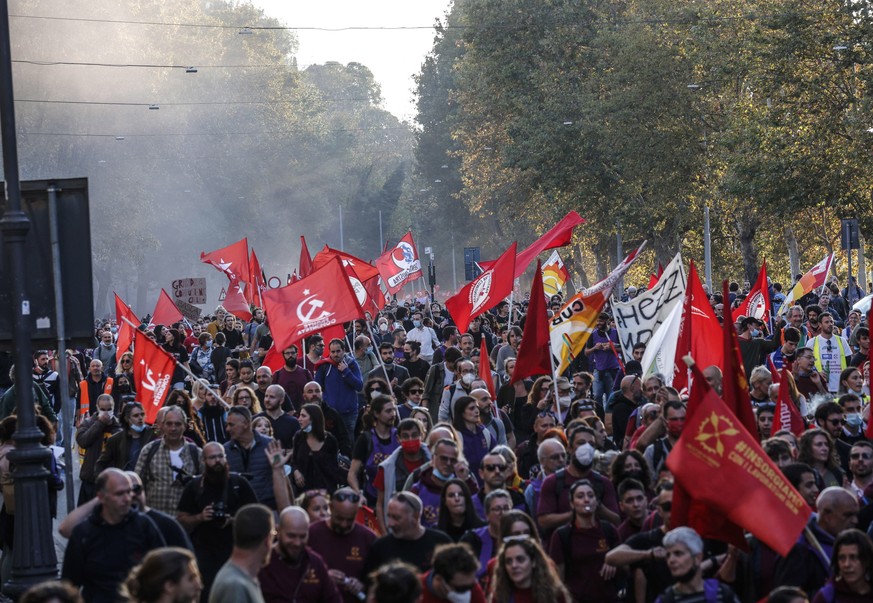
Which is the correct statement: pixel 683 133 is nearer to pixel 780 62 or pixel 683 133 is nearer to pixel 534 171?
pixel 534 171

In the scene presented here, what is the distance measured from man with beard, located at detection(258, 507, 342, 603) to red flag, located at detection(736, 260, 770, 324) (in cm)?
1509

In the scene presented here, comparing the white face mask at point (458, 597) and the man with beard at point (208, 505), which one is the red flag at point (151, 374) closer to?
the man with beard at point (208, 505)

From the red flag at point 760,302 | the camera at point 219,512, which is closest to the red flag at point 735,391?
the camera at point 219,512

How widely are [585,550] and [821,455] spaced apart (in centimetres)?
195

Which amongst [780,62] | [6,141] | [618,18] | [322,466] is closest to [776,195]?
[780,62]

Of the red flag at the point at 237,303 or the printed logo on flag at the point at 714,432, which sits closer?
the printed logo on flag at the point at 714,432

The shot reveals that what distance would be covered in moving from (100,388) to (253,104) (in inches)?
2945

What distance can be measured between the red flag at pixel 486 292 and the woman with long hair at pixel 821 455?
9.80 meters

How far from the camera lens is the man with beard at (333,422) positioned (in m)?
13.0

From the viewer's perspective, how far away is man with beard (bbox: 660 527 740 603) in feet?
23.0

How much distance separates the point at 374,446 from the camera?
37.9ft

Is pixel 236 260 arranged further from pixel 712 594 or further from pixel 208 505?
pixel 712 594

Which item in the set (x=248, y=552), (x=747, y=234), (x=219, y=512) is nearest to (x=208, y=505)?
(x=219, y=512)

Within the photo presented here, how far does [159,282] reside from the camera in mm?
93750
